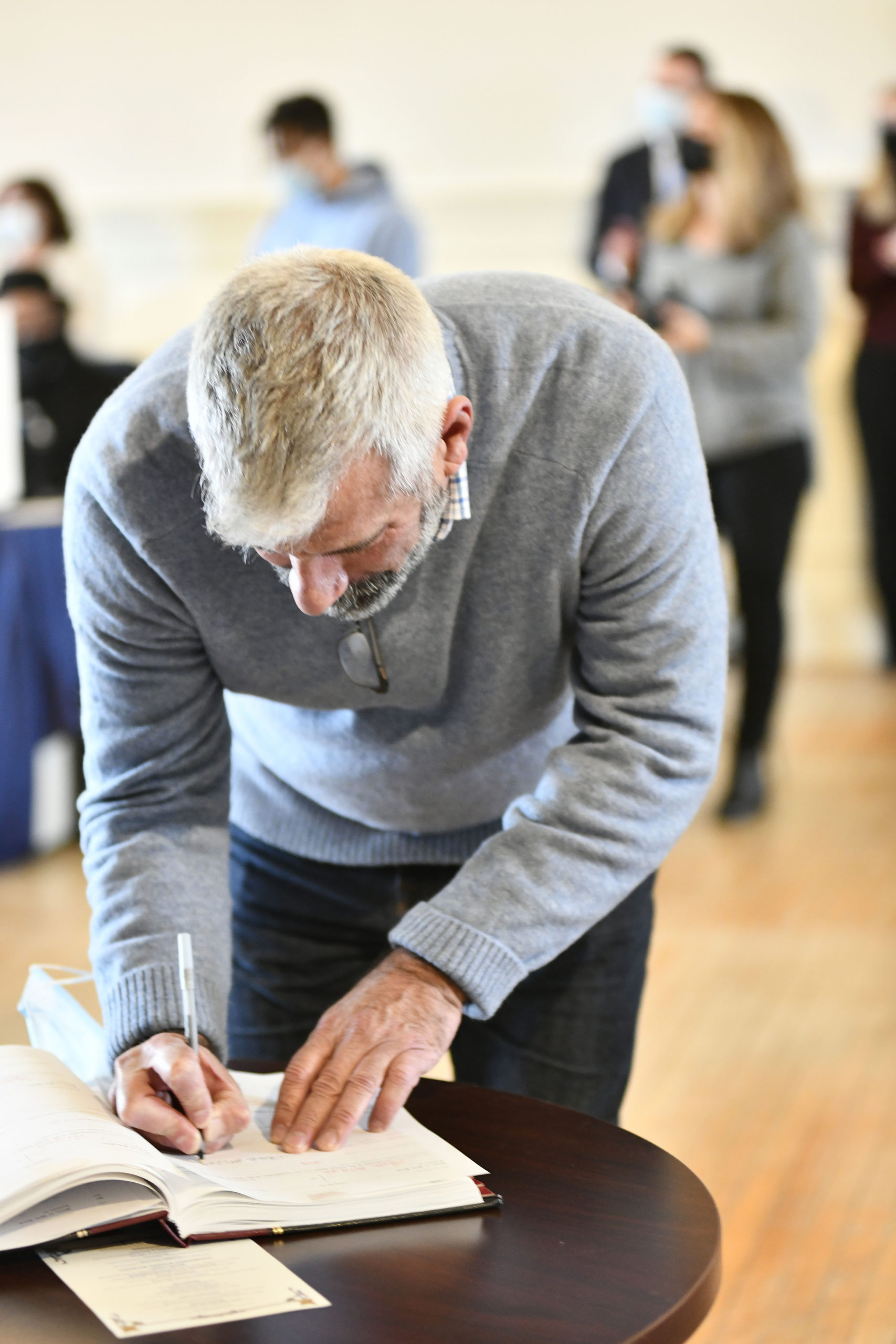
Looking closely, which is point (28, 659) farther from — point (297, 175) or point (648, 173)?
point (648, 173)

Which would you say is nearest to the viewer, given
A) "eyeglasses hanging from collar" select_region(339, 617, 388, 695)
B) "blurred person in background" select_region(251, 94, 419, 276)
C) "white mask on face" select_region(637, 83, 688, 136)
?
"eyeglasses hanging from collar" select_region(339, 617, 388, 695)

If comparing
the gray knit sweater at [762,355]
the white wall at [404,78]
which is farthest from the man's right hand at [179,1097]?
the white wall at [404,78]

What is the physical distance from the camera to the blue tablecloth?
114 inches

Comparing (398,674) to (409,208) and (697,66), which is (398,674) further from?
(409,208)

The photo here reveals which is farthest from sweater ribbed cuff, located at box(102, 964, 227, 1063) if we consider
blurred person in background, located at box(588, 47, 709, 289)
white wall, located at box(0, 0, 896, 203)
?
white wall, located at box(0, 0, 896, 203)

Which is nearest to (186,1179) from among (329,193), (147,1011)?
(147,1011)

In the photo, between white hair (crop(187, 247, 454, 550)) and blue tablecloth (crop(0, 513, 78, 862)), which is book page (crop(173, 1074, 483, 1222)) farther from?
blue tablecloth (crop(0, 513, 78, 862))

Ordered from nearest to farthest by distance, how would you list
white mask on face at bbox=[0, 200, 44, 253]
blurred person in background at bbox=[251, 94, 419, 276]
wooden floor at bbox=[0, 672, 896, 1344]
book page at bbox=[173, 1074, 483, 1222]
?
book page at bbox=[173, 1074, 483, 1222]
wooden floor at bbox=[0, 672, 896, 1344]
blurred person in background at bbox=[251, 94, 419, 276]
white mask on face at bbox=[0, 200, 44, 253]

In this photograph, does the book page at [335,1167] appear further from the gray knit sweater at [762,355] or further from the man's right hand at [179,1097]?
the gray knit sweater at [762,355]

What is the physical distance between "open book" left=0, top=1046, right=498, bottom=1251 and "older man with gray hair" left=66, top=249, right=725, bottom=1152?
0.02m

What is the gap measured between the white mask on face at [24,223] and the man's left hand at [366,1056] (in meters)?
3.32

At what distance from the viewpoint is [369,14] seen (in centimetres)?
493

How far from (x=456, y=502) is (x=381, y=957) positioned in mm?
476

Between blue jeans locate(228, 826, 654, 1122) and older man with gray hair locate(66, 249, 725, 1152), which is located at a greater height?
older man with gray hair locate(66, 249, 725, 1152)
